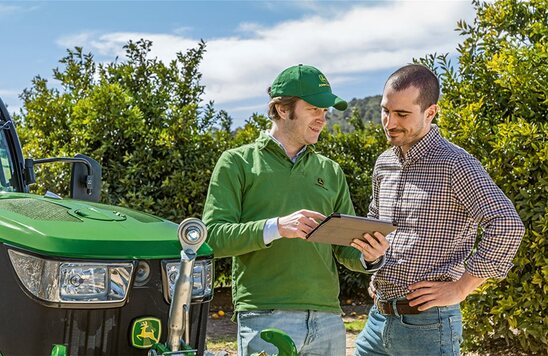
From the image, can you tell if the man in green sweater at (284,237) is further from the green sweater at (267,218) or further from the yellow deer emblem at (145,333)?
the yellow deer emblem at (145,333)

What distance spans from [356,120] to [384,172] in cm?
699

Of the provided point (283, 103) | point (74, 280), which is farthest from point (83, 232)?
point (283, 103)

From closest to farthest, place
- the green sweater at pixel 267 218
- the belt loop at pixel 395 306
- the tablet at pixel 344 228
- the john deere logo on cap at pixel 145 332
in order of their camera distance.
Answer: the john deere logo on cap at pixel 145 332, the tablet at pixel 344 228, the green sweater at pixel 267 218, the belt loop at pixel 395 306

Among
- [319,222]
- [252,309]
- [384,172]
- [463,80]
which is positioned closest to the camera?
[319,222]

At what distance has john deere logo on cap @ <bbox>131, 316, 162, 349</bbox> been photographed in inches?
113

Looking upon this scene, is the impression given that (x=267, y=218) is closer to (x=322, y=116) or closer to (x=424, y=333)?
(x=322, y=116)

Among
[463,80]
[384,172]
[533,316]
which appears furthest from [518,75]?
[384,172]

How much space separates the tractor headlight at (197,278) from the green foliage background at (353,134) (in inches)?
157

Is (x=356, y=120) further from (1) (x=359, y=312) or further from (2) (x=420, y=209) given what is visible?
(2) (x=420, y=209)

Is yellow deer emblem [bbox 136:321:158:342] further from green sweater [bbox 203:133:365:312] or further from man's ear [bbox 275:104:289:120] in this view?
man's ear [bbox 275:104:289:120]

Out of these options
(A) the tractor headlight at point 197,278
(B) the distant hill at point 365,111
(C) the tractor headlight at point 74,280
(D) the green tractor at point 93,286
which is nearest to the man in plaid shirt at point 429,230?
(A) the tractor headlight at point 197,278

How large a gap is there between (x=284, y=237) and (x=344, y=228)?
1.32 ft

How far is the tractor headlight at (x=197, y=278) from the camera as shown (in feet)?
9.66

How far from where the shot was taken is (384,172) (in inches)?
154
